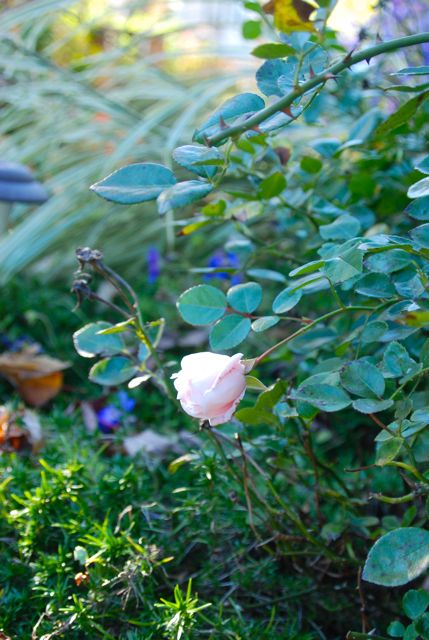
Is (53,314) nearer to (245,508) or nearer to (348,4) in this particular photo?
(245,508)

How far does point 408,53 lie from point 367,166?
679 millimetres

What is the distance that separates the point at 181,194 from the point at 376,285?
0.26m

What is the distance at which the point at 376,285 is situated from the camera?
83 cm


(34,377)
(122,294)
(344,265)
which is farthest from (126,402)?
(344,265)

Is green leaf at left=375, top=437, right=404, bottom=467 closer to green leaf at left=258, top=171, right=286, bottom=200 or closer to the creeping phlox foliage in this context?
the creeping phlox foliage

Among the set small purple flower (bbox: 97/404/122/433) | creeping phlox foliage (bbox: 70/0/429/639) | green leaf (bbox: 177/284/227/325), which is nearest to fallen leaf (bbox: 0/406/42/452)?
small purple flower (bbox: 97/404/122/433)

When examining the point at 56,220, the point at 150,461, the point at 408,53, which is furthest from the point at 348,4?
the point at 150,461

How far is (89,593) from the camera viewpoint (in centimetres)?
88

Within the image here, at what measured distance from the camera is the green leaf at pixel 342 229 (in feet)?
2.98

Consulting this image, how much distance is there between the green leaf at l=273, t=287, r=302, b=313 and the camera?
0.76m

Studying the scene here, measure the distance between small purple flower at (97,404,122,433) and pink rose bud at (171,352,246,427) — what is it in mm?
825

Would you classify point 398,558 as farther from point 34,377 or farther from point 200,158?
point 34,377

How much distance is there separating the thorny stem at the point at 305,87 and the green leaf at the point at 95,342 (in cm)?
32

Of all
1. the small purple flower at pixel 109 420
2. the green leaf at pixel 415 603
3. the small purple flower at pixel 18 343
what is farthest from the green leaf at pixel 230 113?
the small purple flower at pixel 18 343
